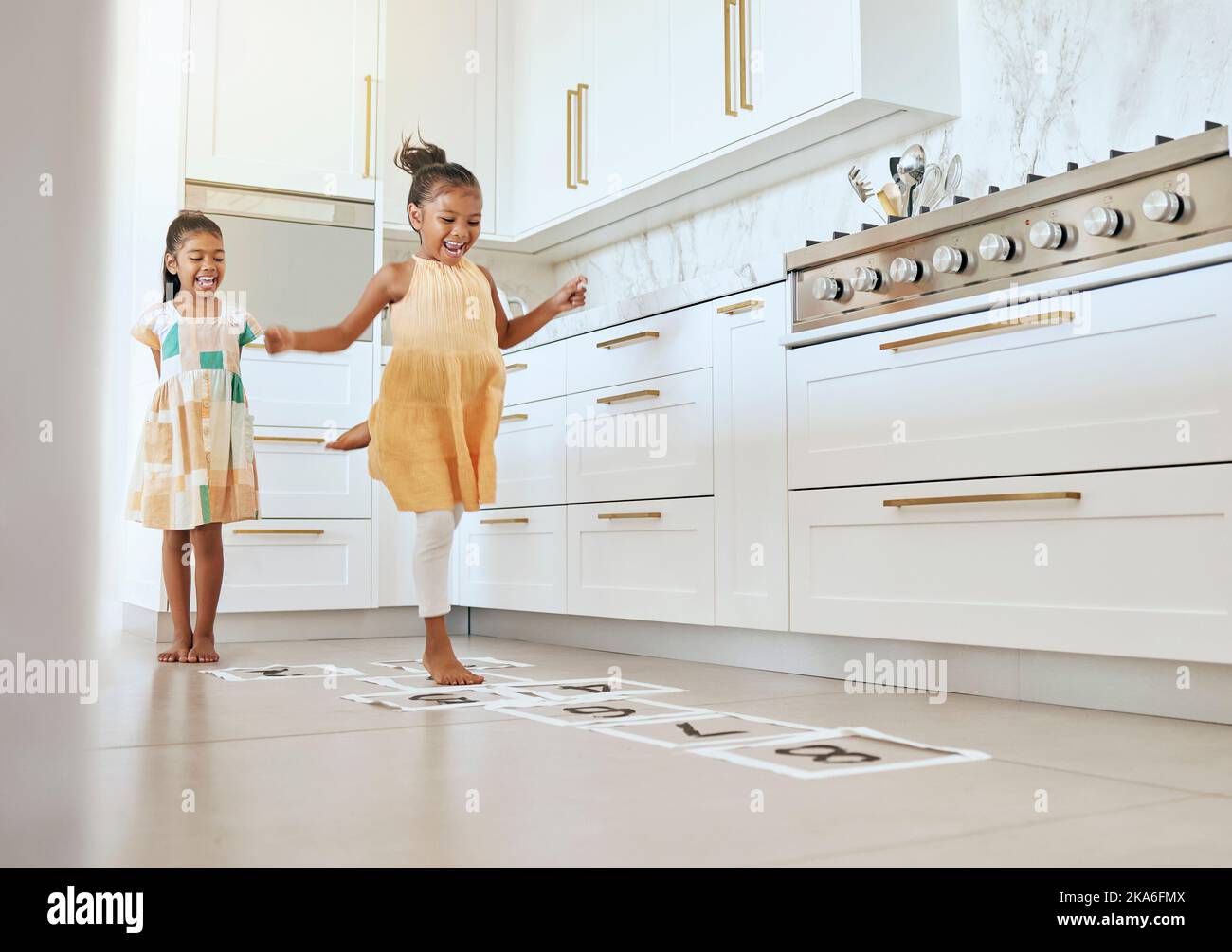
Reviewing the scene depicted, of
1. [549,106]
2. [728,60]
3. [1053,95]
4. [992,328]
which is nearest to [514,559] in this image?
[728,60]

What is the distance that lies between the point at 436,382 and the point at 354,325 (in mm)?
220

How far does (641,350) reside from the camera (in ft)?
9.86

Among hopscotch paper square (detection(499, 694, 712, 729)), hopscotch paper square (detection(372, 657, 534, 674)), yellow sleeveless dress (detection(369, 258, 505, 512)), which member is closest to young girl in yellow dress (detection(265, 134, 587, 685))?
yellow sleeveless dress (detection(369, 258, 505, 512))

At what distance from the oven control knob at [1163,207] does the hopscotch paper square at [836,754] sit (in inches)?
36.2

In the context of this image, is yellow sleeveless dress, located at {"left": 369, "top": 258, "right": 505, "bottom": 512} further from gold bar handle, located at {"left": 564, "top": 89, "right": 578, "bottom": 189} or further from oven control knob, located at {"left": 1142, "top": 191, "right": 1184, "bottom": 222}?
gold bar handle, located at {"left": 564, "top": 89, "right": 578, "bottom": 189}

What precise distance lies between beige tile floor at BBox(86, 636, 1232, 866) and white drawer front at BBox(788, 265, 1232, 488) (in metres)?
0.44

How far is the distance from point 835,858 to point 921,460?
135cm

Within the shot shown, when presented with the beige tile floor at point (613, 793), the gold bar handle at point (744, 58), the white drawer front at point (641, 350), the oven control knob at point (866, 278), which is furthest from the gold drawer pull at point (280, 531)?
the oven control knob at point (866, 278)

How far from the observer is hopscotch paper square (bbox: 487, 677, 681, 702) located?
214 cm

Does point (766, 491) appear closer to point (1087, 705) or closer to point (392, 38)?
point (1087, 705)

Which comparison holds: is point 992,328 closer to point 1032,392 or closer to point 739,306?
point 1032,392

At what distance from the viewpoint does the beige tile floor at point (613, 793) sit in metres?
0.98

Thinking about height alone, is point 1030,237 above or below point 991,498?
above
